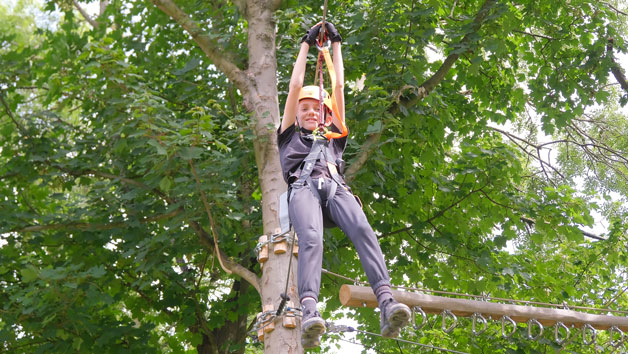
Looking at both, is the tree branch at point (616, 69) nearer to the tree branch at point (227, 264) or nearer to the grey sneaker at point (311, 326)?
the tree branch at point (227, 264)

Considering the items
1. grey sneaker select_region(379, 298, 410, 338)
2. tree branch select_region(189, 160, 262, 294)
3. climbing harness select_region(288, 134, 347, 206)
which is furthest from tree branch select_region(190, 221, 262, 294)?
grey sneaker select_region(379, 298, 410, 338)

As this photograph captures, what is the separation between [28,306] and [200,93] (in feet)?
10.0

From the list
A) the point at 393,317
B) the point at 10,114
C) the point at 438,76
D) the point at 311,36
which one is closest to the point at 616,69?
the point at 438,76

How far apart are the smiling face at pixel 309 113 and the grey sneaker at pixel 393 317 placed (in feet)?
4.25

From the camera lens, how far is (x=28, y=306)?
7203 mm

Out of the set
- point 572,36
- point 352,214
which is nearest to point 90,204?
point 352,214

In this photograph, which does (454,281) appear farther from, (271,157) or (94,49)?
(94,49)

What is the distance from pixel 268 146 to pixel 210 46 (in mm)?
1624

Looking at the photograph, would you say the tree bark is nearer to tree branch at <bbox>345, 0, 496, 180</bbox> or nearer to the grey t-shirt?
tree branch at <bbox>345, 0, 496, 180</bbox>

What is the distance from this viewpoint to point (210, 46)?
7523 millimetres

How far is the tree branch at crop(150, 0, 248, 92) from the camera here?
23.3 feet

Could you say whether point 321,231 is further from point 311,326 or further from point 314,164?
point 311,326

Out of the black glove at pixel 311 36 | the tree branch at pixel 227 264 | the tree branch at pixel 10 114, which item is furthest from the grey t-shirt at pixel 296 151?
the tree branch at pixel 10 114

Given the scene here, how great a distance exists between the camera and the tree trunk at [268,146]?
5.52m
